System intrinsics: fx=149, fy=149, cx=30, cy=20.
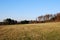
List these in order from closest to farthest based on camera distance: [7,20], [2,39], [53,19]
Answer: [2,39]
[7,20]
[53,19]

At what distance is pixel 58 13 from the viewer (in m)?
39.2

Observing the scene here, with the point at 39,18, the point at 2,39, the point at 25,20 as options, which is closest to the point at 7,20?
the point at 25,20

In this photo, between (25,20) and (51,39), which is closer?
(51,39)

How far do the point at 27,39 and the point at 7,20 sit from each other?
1009 inches

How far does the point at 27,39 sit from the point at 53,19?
94.7ft

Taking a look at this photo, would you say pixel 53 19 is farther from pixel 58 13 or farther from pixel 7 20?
pixel 7 20

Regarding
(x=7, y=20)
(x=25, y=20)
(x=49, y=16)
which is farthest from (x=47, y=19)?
(x=7, y=20)

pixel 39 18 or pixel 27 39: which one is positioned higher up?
pixel 39 18

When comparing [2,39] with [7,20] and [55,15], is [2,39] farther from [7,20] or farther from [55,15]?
[55,15]

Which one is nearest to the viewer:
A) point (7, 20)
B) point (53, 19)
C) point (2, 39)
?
point (2, 39)

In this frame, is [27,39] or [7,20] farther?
[7,20]

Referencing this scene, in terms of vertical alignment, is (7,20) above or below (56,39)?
above

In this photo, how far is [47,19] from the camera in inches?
1651

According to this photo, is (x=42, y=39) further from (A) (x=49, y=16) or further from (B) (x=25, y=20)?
(A) (x=49, y=16)
